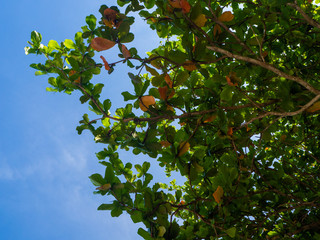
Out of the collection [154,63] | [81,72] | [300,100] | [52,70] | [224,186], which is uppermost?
[52,70]

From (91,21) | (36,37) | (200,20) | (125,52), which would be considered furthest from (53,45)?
(200,20)

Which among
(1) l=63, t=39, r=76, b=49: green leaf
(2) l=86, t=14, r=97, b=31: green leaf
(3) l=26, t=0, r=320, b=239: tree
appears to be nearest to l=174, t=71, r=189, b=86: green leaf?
(3) l=26, t=0, r=320, b=239: tree

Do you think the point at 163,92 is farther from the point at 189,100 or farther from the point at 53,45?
the point at 53,45

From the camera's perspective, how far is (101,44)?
5.69ft

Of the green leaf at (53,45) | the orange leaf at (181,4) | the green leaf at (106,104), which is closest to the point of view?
the orange leaf at (181,4)

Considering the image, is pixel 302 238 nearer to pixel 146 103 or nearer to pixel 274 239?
pixel 274 239

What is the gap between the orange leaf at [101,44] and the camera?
67.5 inches

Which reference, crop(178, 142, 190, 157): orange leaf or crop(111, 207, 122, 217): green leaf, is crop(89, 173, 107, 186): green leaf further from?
crop(178, 142, 190, 157): orange leaf

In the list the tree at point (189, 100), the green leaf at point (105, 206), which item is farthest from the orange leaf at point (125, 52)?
the green leaf at point (105, 206)

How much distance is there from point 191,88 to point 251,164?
0.84 meters

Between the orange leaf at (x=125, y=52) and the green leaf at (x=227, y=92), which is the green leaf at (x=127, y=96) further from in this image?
the green leaf at (x=227, y=92)

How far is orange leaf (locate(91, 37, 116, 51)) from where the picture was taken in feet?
5.62

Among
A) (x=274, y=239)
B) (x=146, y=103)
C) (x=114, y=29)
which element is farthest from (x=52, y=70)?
(x=274, y=239)

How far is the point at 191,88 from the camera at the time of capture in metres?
2.19
